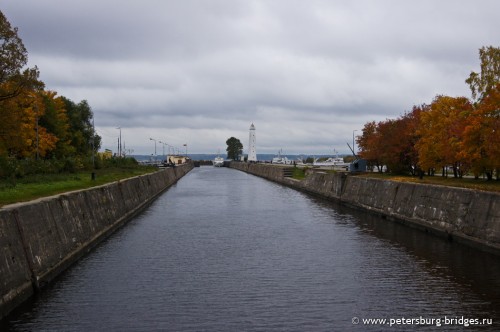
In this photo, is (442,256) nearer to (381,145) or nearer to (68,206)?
(68,206)

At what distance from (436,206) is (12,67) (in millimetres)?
26494

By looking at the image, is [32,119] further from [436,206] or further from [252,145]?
[252,145]

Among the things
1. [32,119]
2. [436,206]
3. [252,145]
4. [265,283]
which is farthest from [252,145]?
[265,283]

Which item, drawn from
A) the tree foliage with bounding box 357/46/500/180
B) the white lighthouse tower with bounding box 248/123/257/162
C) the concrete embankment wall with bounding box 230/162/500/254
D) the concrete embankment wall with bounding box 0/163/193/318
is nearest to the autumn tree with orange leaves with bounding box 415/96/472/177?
the tree foliage with bounding box 357/46/500/180

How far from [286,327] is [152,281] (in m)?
7.03

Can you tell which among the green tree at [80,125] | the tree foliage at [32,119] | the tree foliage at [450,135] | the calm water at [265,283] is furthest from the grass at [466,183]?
the green tree at [80,125]

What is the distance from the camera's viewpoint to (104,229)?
30.1 m

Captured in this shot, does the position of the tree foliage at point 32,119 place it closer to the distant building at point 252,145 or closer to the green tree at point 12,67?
the green tree at point 12,67

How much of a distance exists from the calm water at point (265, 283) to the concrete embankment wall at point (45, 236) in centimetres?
58

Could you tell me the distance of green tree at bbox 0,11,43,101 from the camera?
29.7 m

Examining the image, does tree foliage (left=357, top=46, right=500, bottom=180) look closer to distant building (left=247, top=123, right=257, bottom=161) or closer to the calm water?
the calm water

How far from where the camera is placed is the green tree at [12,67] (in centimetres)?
2973

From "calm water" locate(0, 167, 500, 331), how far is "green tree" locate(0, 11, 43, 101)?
34.5ft

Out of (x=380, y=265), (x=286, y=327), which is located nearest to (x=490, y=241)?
(x=380, y=265)
